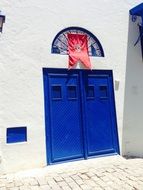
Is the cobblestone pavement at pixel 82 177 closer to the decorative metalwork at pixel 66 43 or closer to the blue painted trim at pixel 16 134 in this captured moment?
the blue painted trim at pixel 16 134

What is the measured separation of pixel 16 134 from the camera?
686 centimetres

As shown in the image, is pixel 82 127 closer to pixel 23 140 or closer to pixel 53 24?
pixel 23 140

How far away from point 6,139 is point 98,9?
4.91 m

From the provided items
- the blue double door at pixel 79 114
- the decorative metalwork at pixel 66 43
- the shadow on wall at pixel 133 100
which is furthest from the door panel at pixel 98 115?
the decorative metalwork at pixel 66 43

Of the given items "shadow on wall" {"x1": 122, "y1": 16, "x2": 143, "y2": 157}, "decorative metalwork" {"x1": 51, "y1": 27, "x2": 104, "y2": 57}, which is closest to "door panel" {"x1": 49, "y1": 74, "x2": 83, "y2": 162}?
"decorative metalwork" {"x1": 51, "y1": 27, "x2": 104, "y2": 57}

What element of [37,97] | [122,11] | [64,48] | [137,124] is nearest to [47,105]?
[37,97]

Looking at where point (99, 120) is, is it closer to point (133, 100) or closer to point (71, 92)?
point (71, 92)

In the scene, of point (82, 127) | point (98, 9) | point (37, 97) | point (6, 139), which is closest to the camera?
point (6, 139)

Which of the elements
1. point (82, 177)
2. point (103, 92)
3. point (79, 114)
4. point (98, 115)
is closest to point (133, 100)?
point (103, 92)

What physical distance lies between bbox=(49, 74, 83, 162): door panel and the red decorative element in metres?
0.48

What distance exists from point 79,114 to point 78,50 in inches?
77.0

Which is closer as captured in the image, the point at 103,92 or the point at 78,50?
the point at 78,50

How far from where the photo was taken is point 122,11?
8.72m

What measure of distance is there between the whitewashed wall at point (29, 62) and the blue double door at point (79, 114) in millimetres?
257
